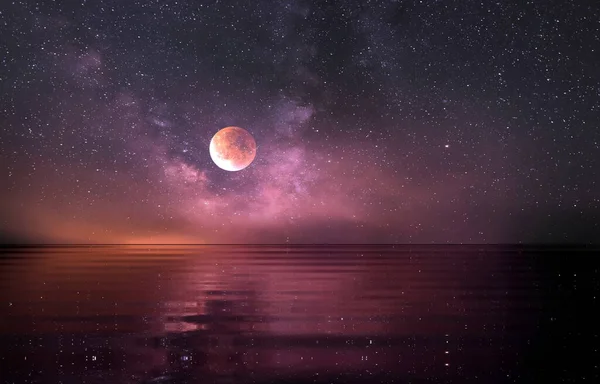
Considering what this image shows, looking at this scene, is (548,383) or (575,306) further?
(575,306)

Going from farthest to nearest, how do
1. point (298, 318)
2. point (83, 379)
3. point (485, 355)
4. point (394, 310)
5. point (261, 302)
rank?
point (261, 302)
point (394, 310)
point (298, 318)
point (485, 355)
point (83, 379)

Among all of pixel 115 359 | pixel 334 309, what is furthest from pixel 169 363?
pixel 334 309

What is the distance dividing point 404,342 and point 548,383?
2.74 m

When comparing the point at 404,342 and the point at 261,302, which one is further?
the point at 261,302

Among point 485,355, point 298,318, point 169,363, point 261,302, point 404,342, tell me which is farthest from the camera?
point 261,302

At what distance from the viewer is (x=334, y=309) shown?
1193 cm

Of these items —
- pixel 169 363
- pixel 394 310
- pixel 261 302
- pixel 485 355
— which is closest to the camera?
pixel 169 363

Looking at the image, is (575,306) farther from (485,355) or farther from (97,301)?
(97,301)

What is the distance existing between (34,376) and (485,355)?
7094mm

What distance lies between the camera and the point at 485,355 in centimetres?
741

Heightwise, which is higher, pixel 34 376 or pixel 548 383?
pixel 34 376

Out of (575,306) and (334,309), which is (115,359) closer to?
(334,309)

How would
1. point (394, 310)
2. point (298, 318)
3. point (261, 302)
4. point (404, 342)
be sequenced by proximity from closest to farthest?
point (404, 342)
point (298, 318)
point (394, 310)
point (261, 302)

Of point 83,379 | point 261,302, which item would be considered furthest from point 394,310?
point 83,379
